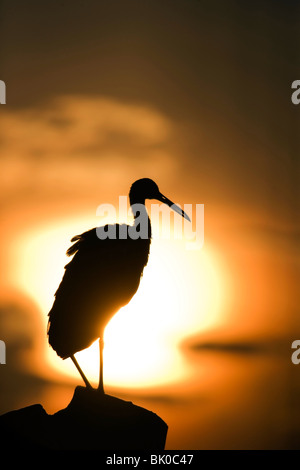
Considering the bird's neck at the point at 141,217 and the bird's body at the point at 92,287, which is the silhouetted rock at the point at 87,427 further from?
the bird's neck at the point at 141,217

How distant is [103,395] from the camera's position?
5691 mm

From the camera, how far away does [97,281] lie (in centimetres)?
621

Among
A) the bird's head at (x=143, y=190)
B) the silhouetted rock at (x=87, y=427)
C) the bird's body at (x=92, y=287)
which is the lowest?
the silhouetted rock at (x=87, y=427)

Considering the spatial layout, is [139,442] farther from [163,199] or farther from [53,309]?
[163,199]

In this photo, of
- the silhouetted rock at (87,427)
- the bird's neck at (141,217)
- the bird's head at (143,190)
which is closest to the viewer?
the silhouetted rock at (87,427)

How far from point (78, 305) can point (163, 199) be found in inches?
67.4

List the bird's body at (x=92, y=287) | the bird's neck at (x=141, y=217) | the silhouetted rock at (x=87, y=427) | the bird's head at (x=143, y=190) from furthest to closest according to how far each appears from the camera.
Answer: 1. the bird's head at (x=143, y=190)
2. the bird's neck at (x=141, y=217)
3. the bird's body at (x=92, y=287)
4. the silhouetted rock at (x=87, y=427)

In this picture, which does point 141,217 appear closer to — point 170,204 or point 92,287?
point 170,204

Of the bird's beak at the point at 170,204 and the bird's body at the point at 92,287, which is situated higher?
the bird's beak at the point at 170,204

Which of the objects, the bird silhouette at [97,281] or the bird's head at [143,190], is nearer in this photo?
the bird silhouette at [97,281]

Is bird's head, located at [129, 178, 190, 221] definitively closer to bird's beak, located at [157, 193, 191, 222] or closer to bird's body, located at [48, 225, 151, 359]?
bird's beak, located at [157, 193, 191, 222]

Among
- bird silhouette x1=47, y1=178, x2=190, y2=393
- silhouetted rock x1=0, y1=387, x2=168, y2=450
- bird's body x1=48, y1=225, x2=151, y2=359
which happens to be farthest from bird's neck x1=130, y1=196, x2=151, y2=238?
silhouetted rock x1=0, y1=387, x2=168, y2=450

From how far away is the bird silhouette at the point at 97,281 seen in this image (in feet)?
19.6

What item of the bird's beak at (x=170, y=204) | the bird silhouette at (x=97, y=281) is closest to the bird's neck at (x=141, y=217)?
the bird silhouette at (x=97, y=281)
